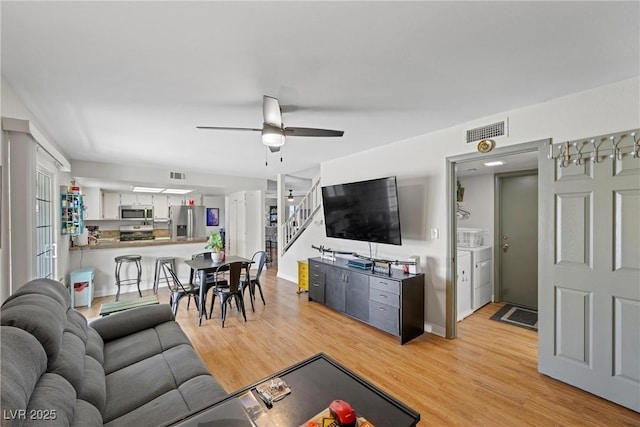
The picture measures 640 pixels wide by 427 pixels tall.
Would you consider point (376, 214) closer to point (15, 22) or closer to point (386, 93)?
point (386, 93)

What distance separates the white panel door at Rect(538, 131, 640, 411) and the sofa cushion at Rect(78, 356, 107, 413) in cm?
338

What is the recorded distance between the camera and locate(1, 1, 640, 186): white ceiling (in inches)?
54.7

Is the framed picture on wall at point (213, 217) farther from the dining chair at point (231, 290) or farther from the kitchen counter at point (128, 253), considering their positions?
the dining chair at point (231, 290)

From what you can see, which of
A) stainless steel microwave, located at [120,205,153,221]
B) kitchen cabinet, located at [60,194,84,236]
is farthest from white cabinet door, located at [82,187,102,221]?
kitchen cabinet, located at [60,194,84,236]

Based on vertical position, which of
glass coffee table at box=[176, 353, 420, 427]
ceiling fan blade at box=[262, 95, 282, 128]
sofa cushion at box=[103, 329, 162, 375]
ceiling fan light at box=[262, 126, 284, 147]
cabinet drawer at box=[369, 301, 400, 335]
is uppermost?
ceiling fan blade at box=[262, 95, 282, 128]

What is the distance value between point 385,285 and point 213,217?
785 cm

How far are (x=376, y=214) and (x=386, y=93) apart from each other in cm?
163

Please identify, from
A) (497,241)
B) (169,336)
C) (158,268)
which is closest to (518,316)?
(497,241)

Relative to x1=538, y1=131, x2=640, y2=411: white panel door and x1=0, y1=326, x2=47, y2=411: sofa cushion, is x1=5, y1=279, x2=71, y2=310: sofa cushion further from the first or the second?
x1=538, y1=131, x2=640, y2=411: white panel door

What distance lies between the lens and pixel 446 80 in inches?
82.4

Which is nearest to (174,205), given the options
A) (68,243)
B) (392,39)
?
(68,243)

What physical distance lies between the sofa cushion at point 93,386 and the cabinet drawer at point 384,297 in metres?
2.64

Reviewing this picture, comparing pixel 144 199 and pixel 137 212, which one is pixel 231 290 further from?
pixel 144 199

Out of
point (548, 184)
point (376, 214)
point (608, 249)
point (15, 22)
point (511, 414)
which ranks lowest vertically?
point (511, 414)
